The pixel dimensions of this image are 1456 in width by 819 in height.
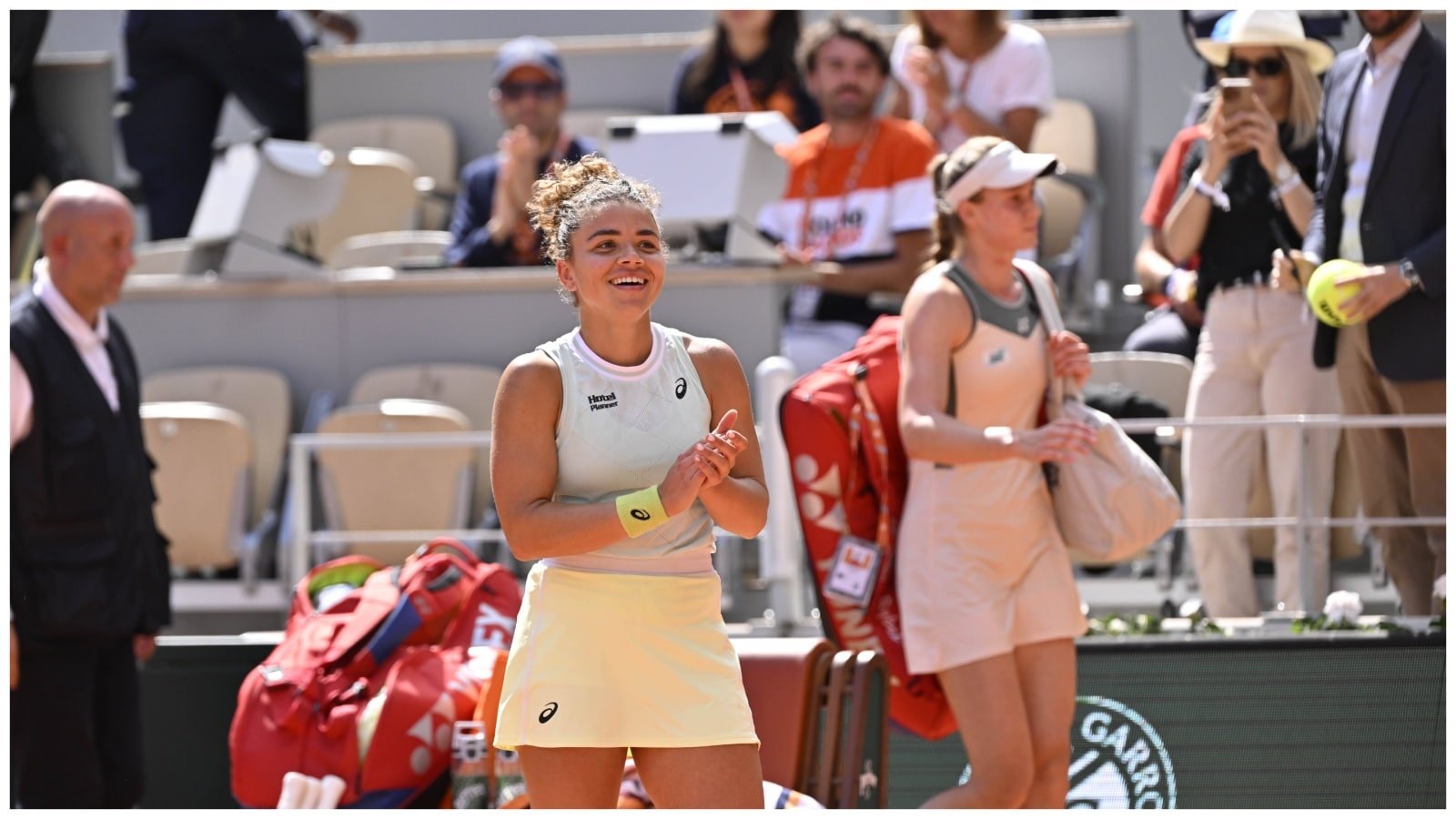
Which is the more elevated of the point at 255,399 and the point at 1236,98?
the point at 1236,98

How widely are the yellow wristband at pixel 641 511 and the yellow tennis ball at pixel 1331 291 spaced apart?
2637mm

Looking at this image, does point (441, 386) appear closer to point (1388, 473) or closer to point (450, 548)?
point (450, 548)

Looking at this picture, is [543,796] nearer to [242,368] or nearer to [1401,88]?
[1401,88]

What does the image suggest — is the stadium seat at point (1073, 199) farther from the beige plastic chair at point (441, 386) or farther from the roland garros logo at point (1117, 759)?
the roland garros logo at point (1117, 759)

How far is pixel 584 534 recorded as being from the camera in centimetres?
320

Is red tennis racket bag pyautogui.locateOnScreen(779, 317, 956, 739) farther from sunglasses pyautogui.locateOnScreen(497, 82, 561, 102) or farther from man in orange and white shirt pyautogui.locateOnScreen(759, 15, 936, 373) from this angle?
sunglasses pyautogui.locateOnScreen(497, 82, 561, 102)

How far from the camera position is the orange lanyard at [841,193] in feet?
24.3

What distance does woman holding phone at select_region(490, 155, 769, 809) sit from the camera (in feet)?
10.8

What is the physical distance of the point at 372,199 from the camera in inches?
364

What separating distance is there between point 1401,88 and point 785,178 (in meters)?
2.57

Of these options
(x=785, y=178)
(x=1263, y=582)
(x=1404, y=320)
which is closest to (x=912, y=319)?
(x=1404, y=320)

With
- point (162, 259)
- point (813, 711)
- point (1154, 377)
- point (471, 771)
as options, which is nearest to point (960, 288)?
point (813, 711)

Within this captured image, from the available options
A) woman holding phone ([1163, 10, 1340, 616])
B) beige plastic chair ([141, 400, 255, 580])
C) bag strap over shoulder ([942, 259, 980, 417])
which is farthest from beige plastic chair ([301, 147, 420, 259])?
bag strap over shoulder ([942, 259, 980, 417])

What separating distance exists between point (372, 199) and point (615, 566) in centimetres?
623
